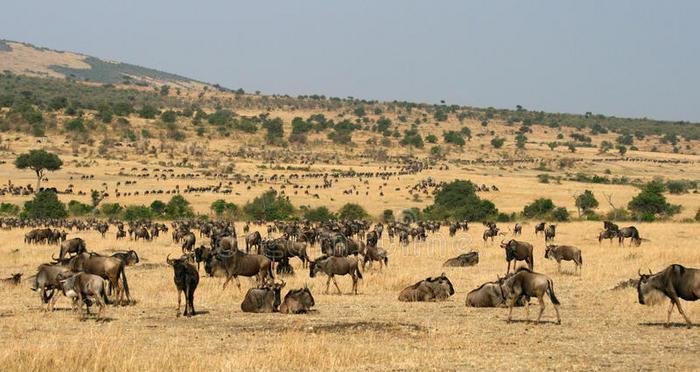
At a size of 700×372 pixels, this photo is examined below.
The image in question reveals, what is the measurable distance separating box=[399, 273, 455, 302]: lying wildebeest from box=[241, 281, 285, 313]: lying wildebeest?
321cm

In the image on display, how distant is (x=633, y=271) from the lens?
24.8m

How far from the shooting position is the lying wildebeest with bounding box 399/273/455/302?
19297 millimetres

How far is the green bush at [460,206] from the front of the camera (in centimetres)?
6278

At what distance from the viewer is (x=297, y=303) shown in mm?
17438

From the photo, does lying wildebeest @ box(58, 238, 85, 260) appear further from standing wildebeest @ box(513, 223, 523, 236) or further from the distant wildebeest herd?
standing wildebeest @ box(513, 223, 523, 236)

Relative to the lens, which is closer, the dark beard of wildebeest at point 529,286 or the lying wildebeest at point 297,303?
the dark beard of wildebeest at point 529,286

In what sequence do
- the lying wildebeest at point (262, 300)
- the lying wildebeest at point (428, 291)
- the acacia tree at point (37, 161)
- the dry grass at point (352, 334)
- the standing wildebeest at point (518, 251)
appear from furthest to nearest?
the acacia tree at point (37, 161) < the standing wildebeest at point (518, 251) < the lying wildebeest at point (428, 291) < the lying wildebeest at point (262, 300) < the dry grass at point (352, 334)

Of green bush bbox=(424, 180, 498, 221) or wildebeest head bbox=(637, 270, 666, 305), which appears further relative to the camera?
green bush bbox=(424, 180, 498, 221)

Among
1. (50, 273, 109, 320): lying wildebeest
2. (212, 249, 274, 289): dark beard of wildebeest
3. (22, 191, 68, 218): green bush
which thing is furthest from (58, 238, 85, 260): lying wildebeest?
(22, 191, 68, 218): green bush

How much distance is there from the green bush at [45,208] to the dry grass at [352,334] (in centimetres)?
3783

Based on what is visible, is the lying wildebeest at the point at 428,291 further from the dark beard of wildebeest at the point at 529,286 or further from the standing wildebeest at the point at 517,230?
the standing wildebeest at the point at 517,230

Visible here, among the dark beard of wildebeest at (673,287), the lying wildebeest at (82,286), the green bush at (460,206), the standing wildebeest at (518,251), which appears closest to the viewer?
the dark beard of wildebeest at (673,287)

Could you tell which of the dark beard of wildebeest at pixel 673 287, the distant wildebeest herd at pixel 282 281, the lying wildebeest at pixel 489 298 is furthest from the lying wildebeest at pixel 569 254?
the dark beard of wildebeest at pixel 673 287

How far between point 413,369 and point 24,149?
328 ft
